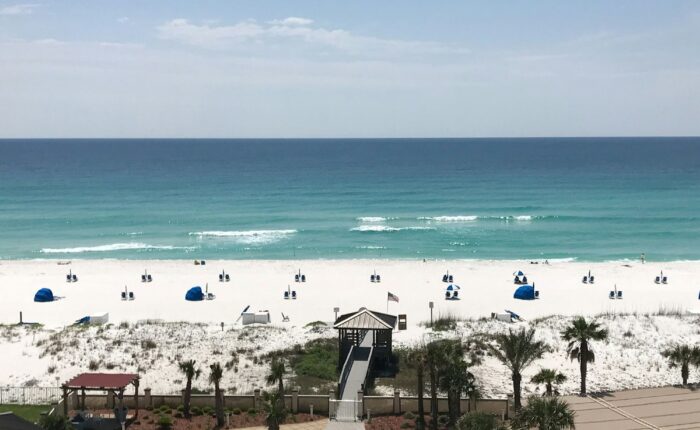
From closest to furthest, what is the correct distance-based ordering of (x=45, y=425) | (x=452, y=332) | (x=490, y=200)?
(x=45, y=425) < (x=452, y=332) < (x=490, y=200)

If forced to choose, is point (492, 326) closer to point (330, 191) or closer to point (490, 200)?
point (490, 200)

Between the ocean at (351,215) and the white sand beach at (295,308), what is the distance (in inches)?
264

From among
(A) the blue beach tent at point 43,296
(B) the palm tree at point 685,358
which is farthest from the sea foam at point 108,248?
(B) the palm tree at point 685,358

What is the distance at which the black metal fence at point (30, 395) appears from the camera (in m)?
23.6

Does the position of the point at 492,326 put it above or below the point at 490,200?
below

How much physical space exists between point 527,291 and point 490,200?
49947mm

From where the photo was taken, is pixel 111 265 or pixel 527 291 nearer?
pixel 527 291

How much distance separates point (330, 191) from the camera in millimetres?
101938

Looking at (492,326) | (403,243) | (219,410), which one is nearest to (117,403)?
(219,410)

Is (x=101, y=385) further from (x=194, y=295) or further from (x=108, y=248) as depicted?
(x=108, y=248)

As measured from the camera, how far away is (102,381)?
2189cm

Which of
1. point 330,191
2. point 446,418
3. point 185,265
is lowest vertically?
point 446,418

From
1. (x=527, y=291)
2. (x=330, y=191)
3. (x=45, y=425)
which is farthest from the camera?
(x=330, y=191)

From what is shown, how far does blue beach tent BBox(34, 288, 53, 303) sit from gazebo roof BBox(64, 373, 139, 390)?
66.4 feet
